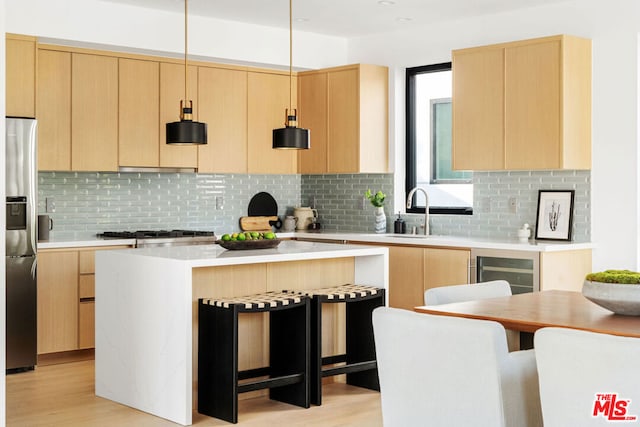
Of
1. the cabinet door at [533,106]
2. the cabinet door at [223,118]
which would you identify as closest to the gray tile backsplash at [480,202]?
the cabinet door at [533,106]

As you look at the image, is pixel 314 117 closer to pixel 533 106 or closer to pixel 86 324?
pixel 533 106

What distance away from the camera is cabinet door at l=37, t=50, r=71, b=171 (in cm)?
670

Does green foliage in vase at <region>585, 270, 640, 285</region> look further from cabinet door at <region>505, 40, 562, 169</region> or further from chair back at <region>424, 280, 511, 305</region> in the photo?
cabinet door at <region>505, 40, 562, 169</region>

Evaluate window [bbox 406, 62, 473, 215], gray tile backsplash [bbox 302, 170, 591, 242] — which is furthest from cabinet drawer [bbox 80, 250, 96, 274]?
window [bbox 406, 62, 473, 215]

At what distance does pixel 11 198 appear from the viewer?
6094mm

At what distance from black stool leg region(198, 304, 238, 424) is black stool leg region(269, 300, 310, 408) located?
1.59ft

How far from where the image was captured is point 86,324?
6.60 meters

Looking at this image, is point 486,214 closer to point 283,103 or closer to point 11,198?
point 283,103

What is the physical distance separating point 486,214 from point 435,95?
1.24m

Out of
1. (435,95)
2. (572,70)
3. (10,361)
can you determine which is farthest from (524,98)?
(10,361)

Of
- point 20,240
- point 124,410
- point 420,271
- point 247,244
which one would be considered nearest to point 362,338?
point 247,244

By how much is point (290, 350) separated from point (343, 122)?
9.89ft

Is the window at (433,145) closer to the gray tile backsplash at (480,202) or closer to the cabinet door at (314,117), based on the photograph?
the gray tile backsplash at (480,202)

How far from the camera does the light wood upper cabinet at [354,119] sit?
7.67 m
